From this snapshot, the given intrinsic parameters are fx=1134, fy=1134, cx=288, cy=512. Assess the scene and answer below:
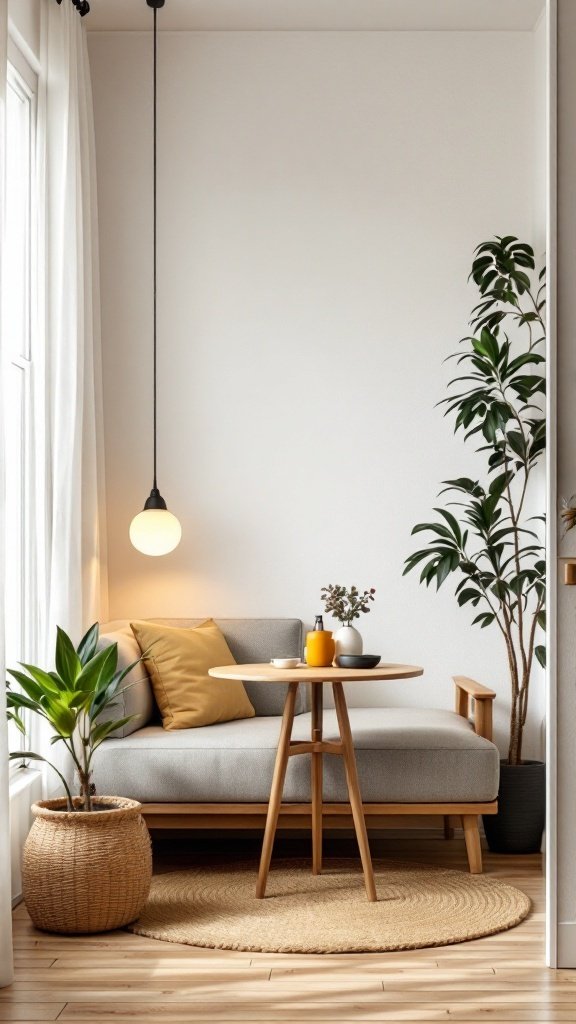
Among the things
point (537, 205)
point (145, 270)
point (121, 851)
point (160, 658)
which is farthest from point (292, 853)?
point (537, 205)

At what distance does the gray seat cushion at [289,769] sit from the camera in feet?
12.0

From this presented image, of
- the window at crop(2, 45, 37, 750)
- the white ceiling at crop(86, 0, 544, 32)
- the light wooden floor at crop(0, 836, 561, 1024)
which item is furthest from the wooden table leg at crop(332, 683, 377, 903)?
the white ceiling at crop(86, 0, 544, 32)

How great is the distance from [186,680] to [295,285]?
5.46ft

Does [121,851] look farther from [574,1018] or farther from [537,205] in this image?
[537,205]

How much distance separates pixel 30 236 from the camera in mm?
3898

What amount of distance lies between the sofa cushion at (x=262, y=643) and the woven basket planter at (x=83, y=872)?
117 cm

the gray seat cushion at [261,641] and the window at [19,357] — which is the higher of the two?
the window at [19,357]

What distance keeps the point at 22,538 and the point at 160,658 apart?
0.63m

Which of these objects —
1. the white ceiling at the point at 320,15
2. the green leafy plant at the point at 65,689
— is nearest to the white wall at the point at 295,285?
the white ceiling at the point at 320,15

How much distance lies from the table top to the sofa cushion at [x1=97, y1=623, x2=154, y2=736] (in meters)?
0.39

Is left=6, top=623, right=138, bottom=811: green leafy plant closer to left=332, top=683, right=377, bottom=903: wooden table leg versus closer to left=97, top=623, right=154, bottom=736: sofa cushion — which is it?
left=97, top=623, right=154, bottom=736: sofa cushion

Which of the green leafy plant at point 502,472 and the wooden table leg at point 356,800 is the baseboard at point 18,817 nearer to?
the wooden table leg at point 356,800

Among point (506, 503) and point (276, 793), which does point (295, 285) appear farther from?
point (276, 793)

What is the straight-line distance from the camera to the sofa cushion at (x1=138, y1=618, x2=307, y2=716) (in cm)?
430
